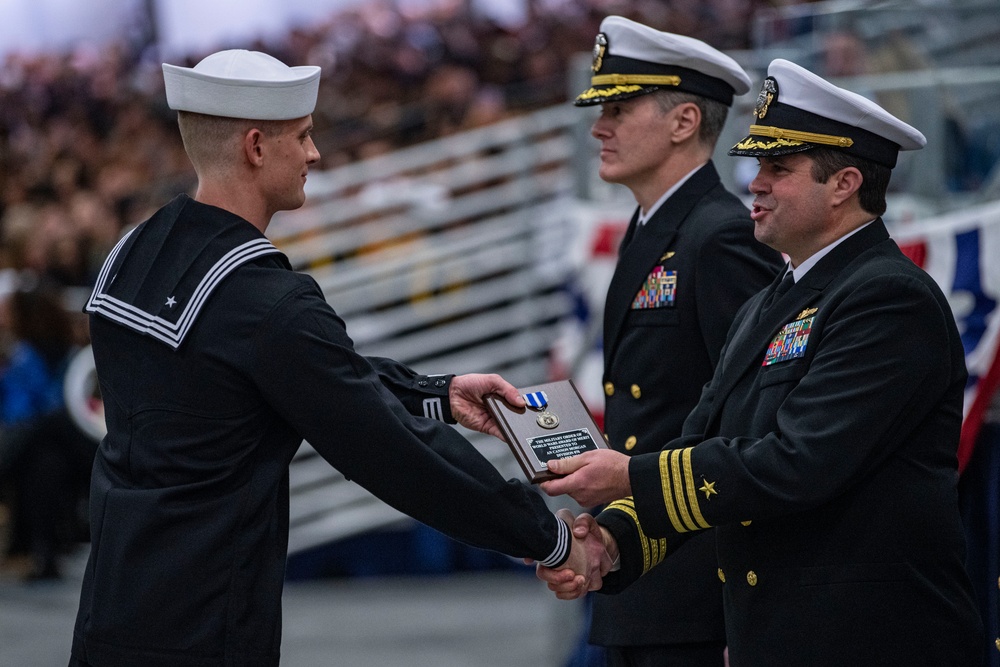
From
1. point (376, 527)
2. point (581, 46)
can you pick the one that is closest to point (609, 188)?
point (376, 527)

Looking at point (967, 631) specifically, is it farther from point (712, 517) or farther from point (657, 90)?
point (657, 90)

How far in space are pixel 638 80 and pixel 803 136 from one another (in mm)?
754

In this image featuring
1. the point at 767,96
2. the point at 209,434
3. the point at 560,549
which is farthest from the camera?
the point at 560,549

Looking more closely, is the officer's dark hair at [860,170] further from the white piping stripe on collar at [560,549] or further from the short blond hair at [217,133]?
the short blond hair at [217,133]

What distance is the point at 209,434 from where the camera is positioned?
234 cm

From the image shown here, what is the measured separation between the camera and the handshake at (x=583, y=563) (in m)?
2.73

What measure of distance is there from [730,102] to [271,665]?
168cm

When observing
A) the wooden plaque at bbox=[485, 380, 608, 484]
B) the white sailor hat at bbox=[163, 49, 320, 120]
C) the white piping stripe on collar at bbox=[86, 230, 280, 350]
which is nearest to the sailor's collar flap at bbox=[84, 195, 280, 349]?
the white piping stripe on collar at bbox=[86, 230, 280, 350]

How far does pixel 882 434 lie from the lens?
7.54 ft

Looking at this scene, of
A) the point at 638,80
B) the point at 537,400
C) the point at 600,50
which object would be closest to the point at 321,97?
the point at 600,50

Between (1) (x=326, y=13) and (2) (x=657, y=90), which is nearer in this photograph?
(2) (x=657, y=90)

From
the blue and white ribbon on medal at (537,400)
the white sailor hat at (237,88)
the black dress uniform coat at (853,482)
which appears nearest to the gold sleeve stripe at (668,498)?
the black dress uniform coat at (853,482)

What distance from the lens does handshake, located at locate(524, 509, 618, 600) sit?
273 centimetres

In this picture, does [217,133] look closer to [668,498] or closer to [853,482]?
[668,498]
